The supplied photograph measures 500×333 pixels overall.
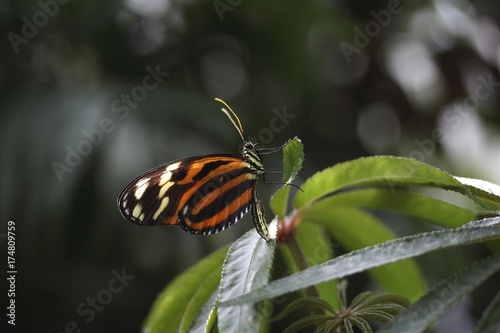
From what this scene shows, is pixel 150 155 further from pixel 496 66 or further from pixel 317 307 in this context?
pixel 496 66

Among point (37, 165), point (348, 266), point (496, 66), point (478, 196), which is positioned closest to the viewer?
point (348, 266)

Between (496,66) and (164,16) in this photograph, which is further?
(496,66)

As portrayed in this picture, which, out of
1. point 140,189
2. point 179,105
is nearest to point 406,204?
point 140,189

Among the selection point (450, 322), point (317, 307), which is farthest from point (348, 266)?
point (450, 322)

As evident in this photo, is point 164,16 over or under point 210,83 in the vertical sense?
over

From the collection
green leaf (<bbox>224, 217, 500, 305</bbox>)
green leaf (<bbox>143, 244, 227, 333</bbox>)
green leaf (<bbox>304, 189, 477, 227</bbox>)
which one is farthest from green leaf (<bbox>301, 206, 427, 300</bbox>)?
green leaf (<bbox>224, 217, 500, 305</bbox>)

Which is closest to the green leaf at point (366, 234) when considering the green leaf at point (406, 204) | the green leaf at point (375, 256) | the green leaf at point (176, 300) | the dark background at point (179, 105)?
the green leaf at point (406, 204)

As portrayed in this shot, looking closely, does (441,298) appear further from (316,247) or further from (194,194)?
(316,247)

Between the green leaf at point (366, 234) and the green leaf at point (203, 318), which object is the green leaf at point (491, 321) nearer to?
the green leaf at point (203, 318)
